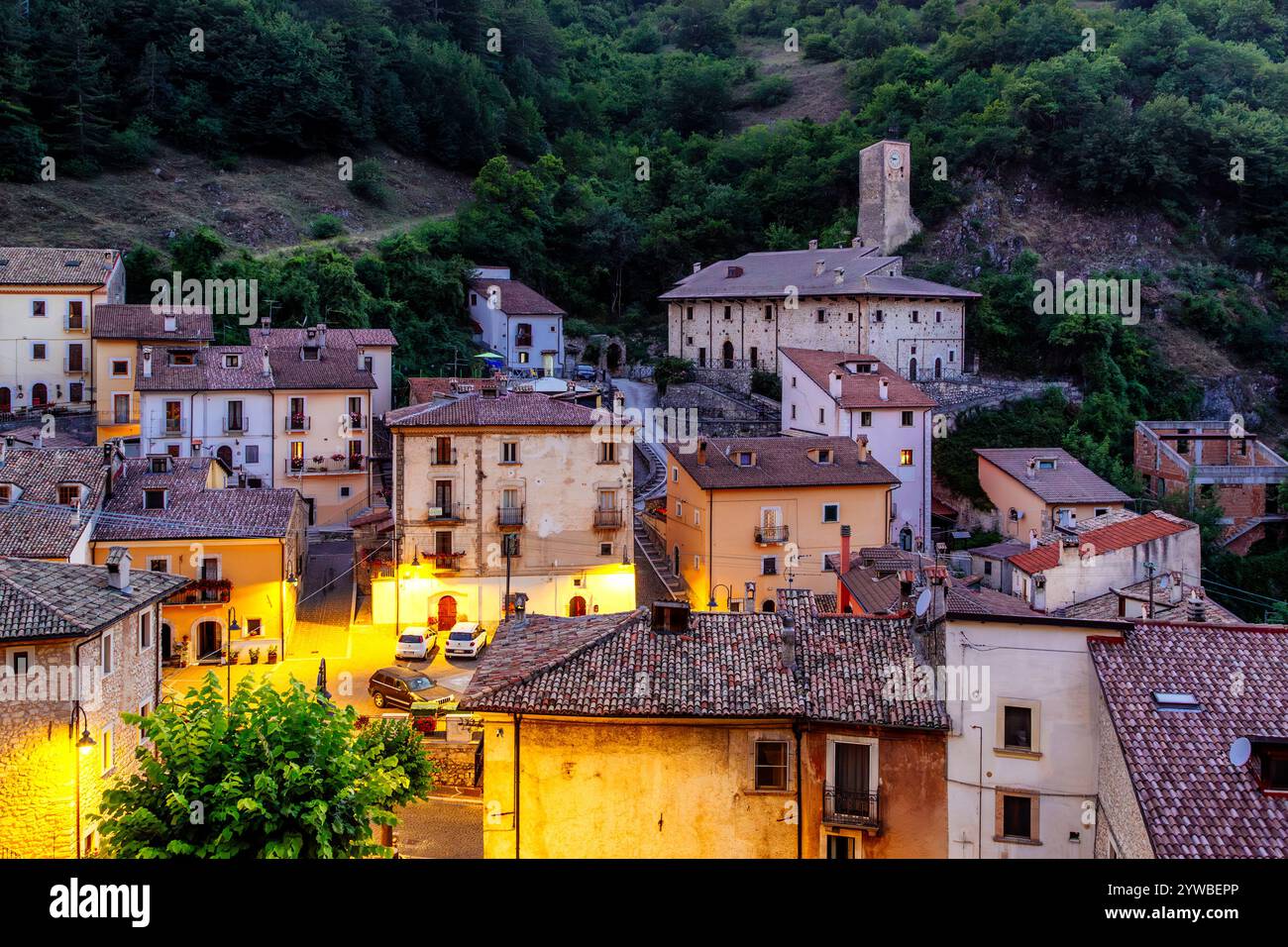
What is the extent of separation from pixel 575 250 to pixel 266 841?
56549 mm

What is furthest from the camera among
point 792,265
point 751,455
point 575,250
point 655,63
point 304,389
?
point 655,63

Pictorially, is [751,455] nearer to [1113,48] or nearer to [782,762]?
[782,762]

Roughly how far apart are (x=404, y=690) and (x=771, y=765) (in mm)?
11851

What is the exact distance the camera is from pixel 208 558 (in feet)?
96.8

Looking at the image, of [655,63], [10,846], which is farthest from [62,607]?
[655,63]

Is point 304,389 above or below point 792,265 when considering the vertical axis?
below

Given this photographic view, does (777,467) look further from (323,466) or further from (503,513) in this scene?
(323,466)

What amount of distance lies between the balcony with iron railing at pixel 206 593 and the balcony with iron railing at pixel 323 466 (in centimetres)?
1127

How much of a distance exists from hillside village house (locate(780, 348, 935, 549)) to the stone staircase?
8.42m

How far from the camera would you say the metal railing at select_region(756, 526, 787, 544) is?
118 ft

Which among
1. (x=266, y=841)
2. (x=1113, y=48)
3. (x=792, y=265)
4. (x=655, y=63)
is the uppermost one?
(x=655, y=63)

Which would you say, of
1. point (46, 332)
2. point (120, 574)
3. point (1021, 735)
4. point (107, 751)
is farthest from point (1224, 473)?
point (46, 332)

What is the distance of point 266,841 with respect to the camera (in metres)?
12.8

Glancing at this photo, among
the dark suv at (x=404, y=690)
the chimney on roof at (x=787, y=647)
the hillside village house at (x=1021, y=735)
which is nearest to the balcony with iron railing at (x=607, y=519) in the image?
the dark suv at (x=404, y=690)
